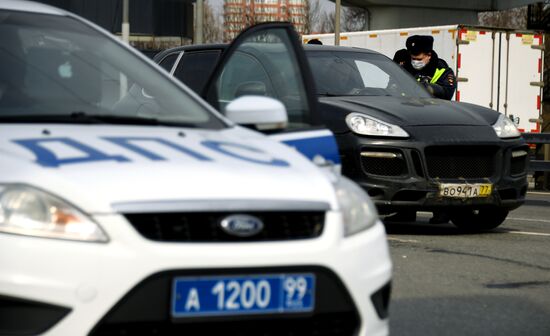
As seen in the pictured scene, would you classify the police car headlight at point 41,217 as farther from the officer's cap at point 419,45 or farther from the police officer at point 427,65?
the officer's cap at point 419,45

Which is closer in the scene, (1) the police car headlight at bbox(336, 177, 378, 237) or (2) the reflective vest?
(1) the police car headlight at bbox(336, 177, 378, 237)

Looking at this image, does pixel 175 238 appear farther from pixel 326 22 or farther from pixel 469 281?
pixel 326 22

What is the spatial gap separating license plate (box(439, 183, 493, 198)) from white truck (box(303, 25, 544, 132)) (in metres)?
13.0

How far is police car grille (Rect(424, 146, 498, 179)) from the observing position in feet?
34.3

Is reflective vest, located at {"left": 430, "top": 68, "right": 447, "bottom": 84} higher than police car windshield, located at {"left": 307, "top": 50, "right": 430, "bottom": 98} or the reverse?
the reverse

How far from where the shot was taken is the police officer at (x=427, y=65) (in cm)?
1428

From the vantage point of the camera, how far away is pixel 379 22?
47.2m

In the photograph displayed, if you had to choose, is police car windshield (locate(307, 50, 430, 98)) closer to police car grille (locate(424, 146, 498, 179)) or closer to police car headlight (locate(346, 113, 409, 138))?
police car headlight (locate(346, 113, 409, 138))

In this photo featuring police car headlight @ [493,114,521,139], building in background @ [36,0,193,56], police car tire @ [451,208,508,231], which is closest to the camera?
police car headlight @ [493,114,521,139]

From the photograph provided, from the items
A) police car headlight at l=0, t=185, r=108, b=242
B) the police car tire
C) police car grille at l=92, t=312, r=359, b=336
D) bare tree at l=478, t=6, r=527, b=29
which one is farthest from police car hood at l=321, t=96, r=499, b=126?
bare tree at l=478, t=6, r=527, b=29

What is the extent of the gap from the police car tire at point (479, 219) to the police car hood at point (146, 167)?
6.89m

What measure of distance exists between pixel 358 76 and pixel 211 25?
83.9 m

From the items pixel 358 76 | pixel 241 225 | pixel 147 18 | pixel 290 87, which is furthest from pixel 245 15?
pixel 241 225

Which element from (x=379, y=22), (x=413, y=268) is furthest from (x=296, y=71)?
(x=379, y=22)
